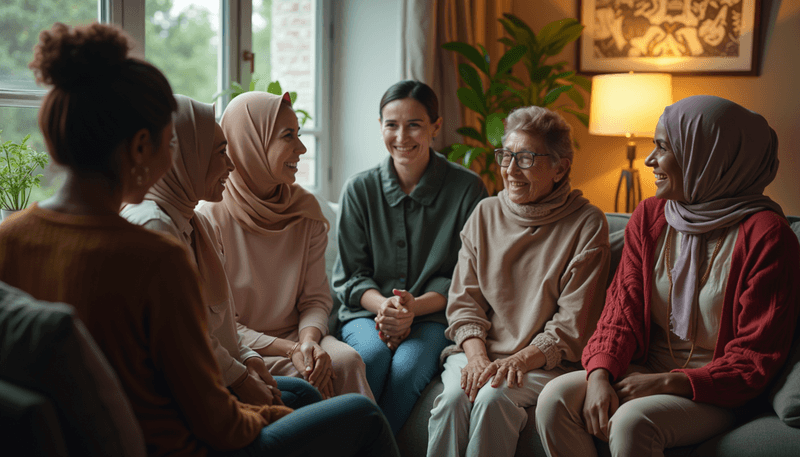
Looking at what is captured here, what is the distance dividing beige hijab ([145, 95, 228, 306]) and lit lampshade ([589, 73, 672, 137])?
260 cm

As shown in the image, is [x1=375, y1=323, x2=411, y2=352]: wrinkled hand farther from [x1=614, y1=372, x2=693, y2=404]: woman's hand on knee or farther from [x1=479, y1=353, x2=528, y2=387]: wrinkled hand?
[x1=614, y1=372, x2=693, y2=404]: woman's hand on knee

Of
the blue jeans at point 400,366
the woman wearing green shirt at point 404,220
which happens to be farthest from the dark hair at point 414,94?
the blue jeans at point 400,366

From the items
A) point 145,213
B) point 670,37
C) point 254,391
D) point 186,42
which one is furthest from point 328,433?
point 670,37

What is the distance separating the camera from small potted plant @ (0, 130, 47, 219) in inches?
69.9

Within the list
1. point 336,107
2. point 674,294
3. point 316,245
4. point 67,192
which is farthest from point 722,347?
point 336,107

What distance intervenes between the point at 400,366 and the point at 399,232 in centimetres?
57

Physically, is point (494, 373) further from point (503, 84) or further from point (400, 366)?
point (503, 84)

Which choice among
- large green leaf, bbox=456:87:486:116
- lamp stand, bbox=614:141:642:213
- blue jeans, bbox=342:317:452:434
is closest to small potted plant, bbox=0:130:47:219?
blue jeans, bbox=342:317:452:434

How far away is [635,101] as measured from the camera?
348cm

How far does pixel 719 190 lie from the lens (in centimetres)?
171

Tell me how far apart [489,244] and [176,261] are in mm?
1301

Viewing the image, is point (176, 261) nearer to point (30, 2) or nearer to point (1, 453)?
point (1, 453)

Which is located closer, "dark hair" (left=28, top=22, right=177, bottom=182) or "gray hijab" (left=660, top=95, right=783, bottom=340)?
"dark hair" (left=28, top=22, right=177, bottom=182)

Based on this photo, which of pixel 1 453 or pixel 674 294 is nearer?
pixel 1 453
